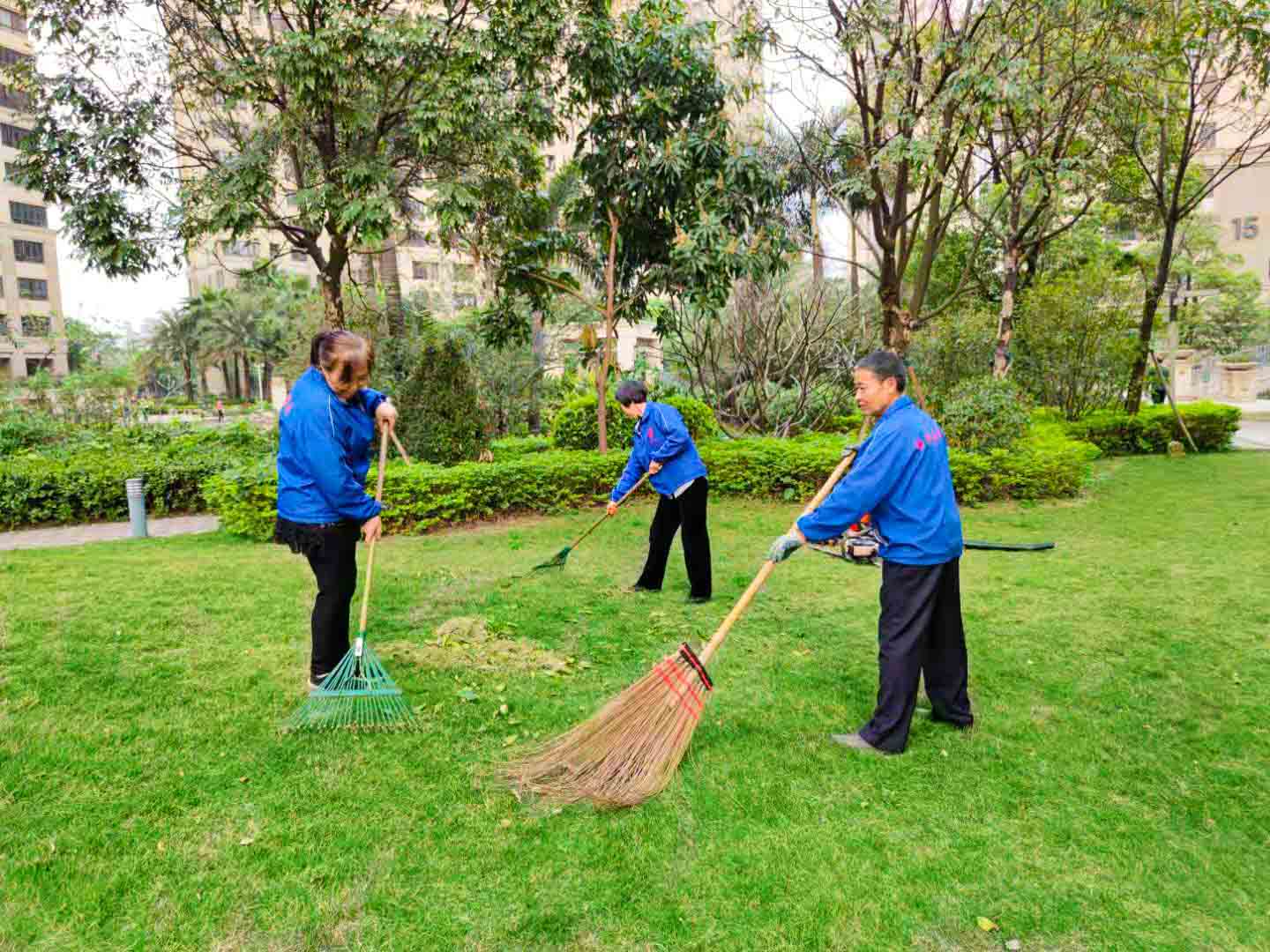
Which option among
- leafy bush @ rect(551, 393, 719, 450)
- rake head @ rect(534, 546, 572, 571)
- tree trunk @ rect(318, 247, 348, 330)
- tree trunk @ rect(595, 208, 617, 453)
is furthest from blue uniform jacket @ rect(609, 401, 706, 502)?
tree trunk @ rect(318, 247, 348, 330)

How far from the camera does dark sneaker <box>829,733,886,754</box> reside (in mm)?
3359

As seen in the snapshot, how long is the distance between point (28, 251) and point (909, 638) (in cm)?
5471

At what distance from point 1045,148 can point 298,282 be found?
3279 cm

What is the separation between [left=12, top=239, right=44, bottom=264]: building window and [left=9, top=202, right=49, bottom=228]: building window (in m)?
1.02

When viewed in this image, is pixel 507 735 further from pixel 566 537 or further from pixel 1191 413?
pixel 1191 413

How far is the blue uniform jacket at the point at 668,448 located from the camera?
5.32 metres

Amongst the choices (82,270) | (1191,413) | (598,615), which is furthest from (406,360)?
(1191,413)

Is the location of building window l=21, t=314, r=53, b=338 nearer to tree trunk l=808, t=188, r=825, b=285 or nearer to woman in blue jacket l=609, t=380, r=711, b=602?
tree trunk l=808, t=188, r=825, b=285

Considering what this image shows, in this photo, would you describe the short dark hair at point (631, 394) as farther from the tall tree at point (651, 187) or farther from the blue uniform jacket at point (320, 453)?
the tall tree at point (651, 187)

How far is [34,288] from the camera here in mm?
44969

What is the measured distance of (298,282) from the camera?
36.1 m

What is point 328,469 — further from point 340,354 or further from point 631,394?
point 631,394

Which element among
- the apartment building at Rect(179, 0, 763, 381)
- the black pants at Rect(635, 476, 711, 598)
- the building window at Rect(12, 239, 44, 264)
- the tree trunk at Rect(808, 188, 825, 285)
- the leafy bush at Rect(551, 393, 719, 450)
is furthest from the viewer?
the building window at Rect(12, 239, 44, 264)

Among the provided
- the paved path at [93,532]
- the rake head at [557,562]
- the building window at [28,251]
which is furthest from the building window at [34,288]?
the rake head at [557,562]
